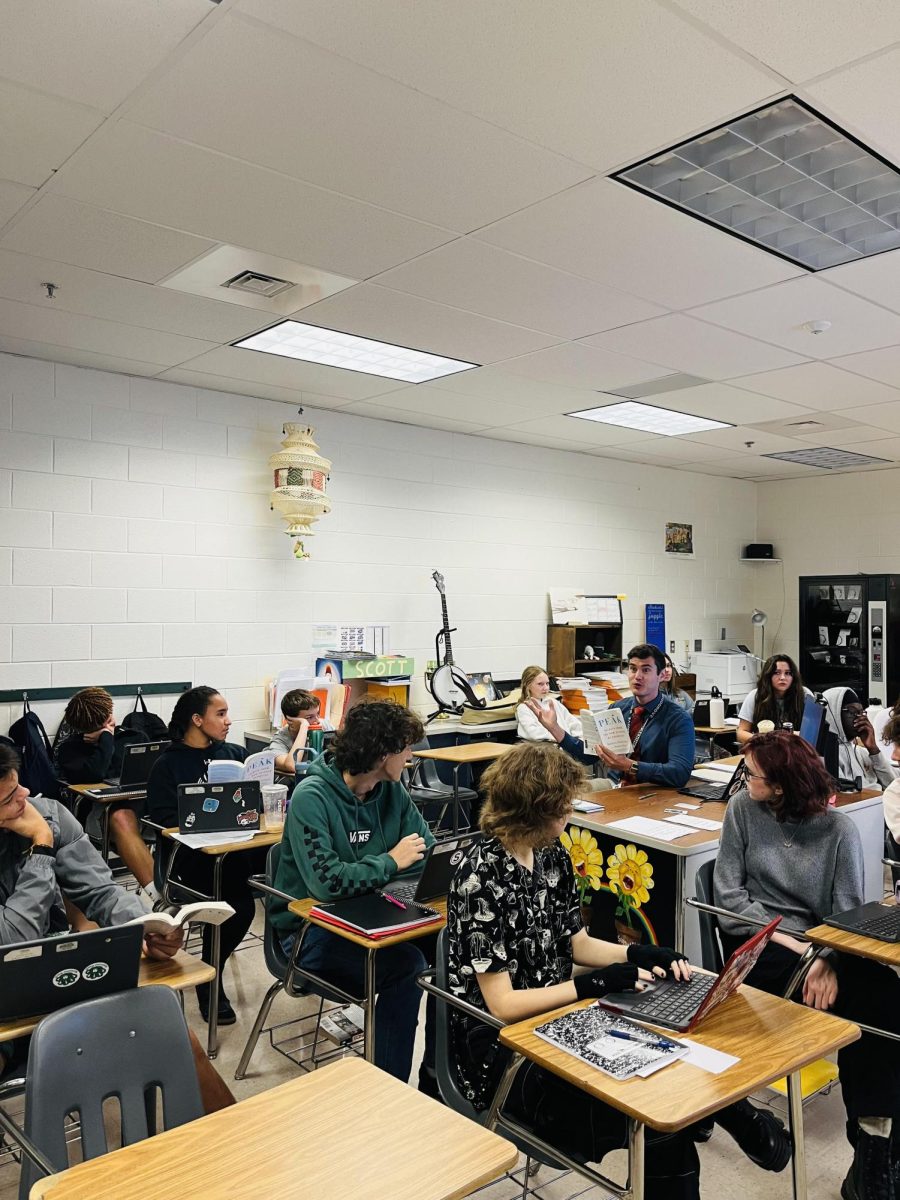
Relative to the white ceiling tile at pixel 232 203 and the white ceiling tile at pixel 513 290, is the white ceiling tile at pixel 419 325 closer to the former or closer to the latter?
the white ceiling tile at pixel 513 290

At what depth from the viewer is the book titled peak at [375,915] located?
2.63 m

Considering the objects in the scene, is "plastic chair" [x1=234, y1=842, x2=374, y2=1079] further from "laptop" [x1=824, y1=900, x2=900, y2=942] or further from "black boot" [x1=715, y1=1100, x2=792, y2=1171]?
"laptop" [x1=824, y1=900, x2=900, y2=942]

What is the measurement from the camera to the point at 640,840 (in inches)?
138

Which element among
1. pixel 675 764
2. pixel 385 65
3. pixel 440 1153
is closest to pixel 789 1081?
pixel 440 1153

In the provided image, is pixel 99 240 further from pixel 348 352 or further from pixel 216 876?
pixel 216 876

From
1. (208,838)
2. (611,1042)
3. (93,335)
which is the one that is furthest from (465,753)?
(611,1042)

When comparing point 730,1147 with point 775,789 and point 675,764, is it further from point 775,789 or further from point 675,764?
point 675,764

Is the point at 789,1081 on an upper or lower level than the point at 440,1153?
lower

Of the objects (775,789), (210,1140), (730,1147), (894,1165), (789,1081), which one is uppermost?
(775,789)

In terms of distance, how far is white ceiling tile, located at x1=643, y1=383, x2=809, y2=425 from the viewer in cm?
570

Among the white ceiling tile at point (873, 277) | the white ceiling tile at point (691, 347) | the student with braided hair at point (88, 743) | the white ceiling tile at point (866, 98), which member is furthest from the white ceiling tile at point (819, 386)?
the student with braided hair at point (88, 743)

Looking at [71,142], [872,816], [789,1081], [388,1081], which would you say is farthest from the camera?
[872,816]

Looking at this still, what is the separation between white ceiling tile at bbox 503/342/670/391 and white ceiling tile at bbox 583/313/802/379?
0.10m

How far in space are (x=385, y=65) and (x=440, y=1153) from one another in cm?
234
